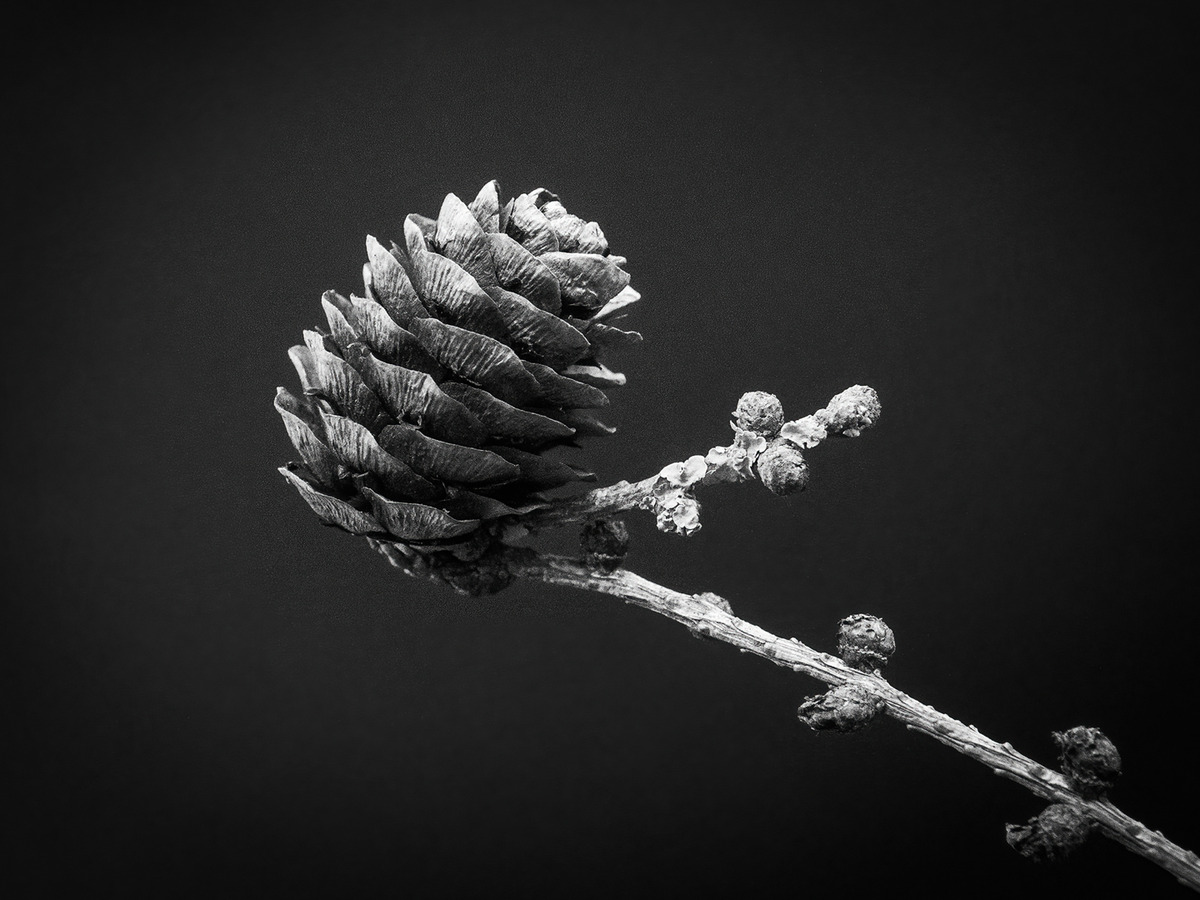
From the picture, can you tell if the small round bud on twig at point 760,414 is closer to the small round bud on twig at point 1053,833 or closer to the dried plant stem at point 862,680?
the dried plant stem at point 862,680

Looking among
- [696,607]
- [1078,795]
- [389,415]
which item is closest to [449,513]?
[389,415]

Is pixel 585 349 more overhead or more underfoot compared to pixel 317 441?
more overhead

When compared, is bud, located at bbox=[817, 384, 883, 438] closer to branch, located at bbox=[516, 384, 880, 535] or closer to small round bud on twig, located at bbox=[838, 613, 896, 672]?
branch, located at bbox=[516, 384, 880, 535]

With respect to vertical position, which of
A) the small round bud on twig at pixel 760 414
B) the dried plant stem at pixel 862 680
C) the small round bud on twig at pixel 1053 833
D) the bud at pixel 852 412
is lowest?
the small round bud on twig at pixel 1053 833

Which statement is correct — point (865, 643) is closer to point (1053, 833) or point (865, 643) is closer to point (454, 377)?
point (1053, 833)

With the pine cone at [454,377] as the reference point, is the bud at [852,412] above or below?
above

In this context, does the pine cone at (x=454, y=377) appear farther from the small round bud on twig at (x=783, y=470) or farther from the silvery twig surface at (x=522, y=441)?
the small round bud on twig at (x=783, y=470)

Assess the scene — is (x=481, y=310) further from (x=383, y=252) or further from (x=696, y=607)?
(x=696, y=607)

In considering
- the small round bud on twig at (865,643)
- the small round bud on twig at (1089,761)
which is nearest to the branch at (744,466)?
the small round bud on twig at (865,643)

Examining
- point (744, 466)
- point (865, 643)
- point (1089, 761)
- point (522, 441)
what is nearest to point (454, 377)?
point (522, 441)
